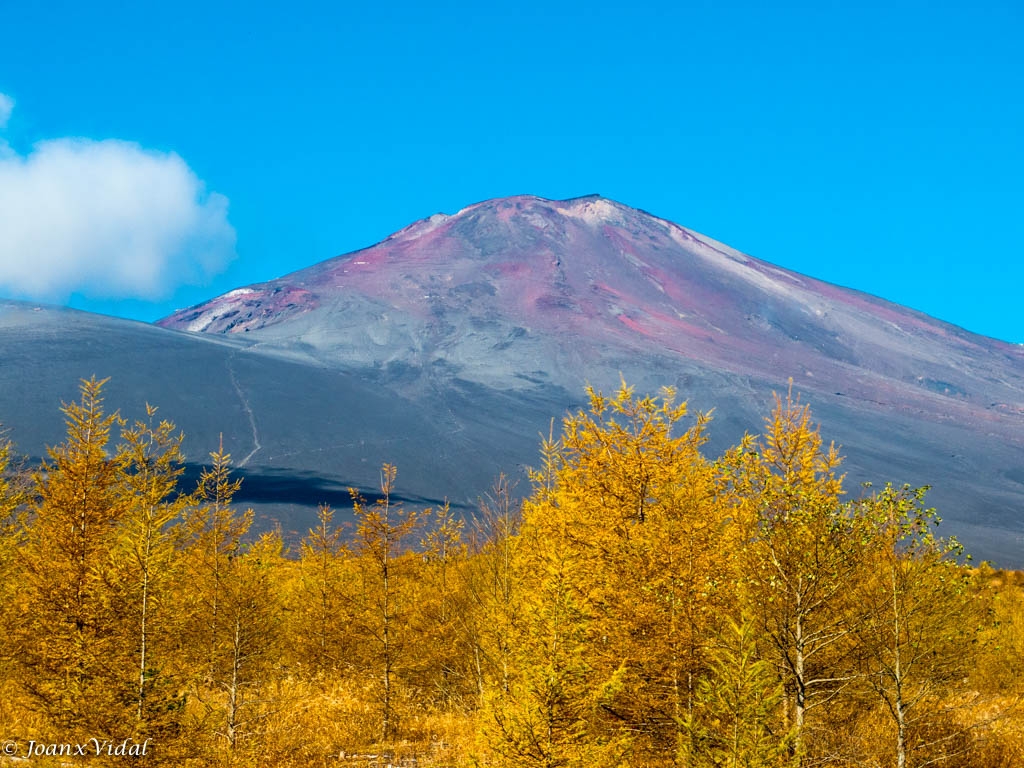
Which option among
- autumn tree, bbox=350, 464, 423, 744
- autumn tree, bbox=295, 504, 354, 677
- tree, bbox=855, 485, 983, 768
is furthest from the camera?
autumn tree, bbox=295, 504, 354, 677

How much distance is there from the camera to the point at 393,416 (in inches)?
6998

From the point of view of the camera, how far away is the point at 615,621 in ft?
52.1

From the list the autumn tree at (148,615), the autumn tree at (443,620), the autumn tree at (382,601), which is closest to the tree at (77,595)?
the autumn tree at (148,615)

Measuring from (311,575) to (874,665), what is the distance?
21741 mm

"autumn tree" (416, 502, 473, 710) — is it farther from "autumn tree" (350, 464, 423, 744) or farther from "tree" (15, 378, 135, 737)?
"tree" (15, 378, 135, 737)

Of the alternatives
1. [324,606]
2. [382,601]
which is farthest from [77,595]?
[324,606]

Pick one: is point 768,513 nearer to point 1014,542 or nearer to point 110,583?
point 110,583

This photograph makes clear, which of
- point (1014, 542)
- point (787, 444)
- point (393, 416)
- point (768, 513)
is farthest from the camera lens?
point (393, 416)

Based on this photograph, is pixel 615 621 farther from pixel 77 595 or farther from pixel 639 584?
pixel 77 595

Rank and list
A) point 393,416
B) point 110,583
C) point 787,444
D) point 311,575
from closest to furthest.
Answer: point 110,583, point 787,444, point 311,575, point 393,416

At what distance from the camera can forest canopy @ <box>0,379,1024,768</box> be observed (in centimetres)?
1326

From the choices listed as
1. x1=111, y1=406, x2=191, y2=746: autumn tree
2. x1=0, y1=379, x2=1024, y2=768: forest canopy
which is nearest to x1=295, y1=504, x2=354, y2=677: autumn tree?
x1=0, y1=379, x2=1024, y2=768: forest canopy

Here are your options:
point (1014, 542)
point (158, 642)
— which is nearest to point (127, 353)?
point (1014, 542)

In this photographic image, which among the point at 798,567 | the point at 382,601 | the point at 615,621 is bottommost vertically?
the point at 615,621
